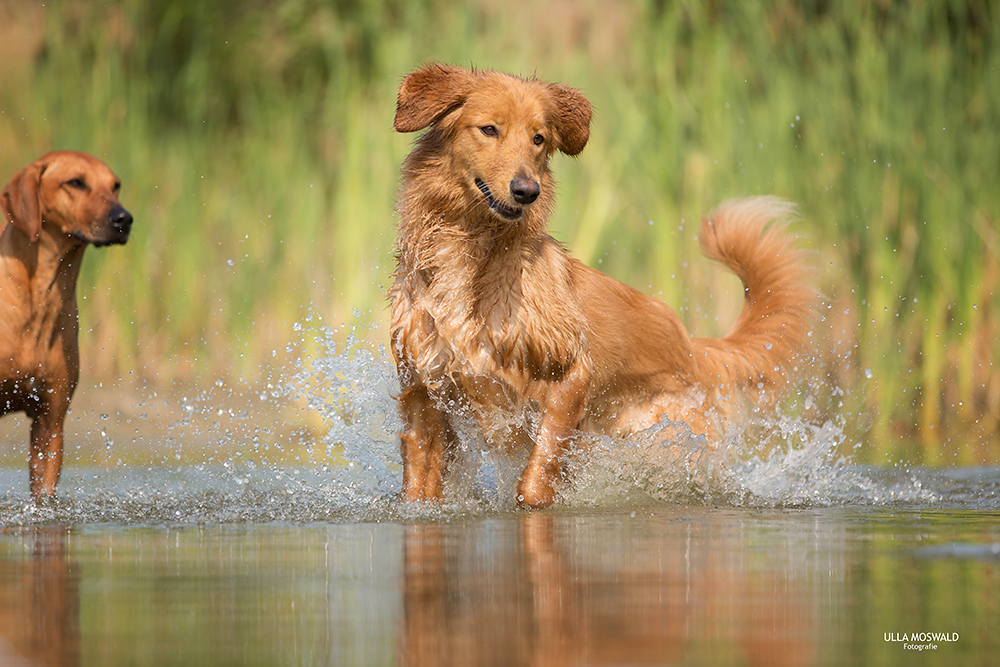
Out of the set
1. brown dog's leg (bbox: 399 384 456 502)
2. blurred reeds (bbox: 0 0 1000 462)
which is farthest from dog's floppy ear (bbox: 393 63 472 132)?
blurred reeds (bbox: 0 0 1000 462)

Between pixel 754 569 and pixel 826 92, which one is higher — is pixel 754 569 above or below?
below

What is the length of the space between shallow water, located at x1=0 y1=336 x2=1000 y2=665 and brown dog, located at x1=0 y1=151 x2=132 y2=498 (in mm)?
356

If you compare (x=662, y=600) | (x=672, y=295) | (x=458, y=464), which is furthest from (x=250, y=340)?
(x=662, y=600)

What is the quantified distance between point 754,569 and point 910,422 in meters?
4.90

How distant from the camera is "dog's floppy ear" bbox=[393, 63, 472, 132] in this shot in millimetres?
4809

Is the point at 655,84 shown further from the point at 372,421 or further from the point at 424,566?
the point at 424,566

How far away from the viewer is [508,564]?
319 cm

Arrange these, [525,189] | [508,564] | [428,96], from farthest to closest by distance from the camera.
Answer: [428,96] < [525,189] < [508,564]

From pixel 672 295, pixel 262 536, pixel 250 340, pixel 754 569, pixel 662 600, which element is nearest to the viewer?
pixel 662 600

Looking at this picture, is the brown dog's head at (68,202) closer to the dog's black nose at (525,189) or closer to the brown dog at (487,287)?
the brown dog at (487,287)

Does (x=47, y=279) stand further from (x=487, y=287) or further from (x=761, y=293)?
(x=761, y=293)

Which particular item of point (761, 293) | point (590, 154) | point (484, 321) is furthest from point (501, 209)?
point (590, 154)

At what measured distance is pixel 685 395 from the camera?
18.6 feet

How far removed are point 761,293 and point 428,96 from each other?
1.93 m
